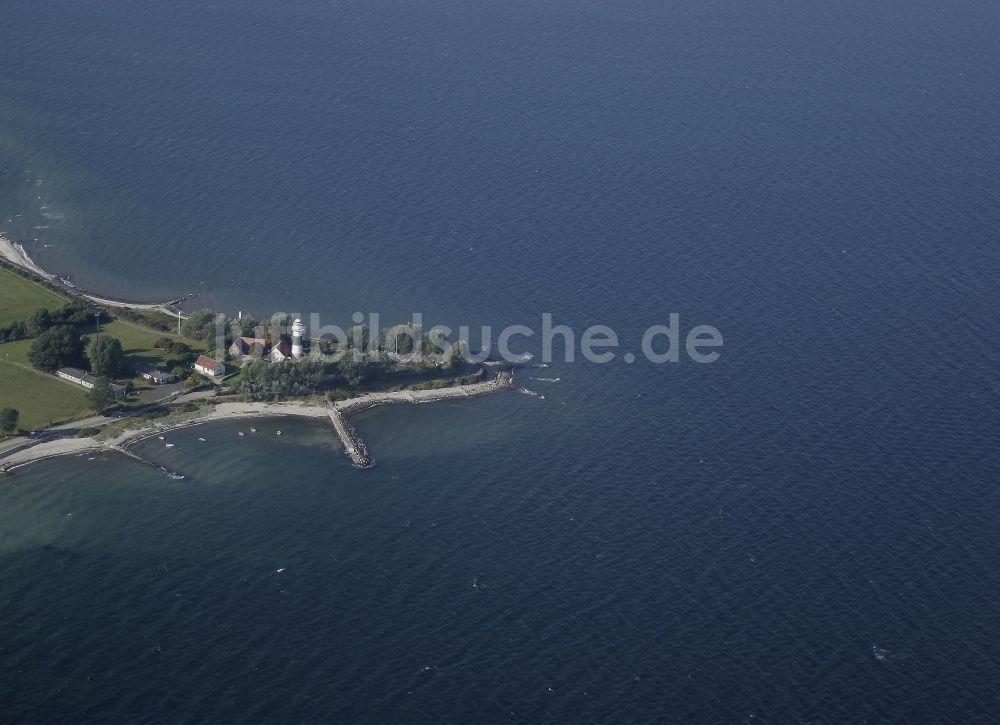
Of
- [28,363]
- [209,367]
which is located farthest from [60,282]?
[209,367]

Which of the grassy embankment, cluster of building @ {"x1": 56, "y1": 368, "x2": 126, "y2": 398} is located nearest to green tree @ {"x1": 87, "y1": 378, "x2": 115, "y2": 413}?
the grassy embankment

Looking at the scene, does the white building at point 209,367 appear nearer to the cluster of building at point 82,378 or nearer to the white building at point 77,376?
the cluster of building at point 82,378

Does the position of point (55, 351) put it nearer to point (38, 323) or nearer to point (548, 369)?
point (38, 323)

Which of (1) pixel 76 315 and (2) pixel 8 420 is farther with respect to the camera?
(1) pixel 76 315

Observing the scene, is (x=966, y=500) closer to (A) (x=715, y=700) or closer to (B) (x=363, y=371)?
(A) (x=715, y=700)

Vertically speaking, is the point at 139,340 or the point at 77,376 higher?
the point at 139,340

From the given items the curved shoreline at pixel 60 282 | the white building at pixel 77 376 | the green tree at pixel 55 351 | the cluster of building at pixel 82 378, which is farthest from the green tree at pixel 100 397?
the curved shoreline at pixel 60 282

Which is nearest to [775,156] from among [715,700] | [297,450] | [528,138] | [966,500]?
[528,138]
